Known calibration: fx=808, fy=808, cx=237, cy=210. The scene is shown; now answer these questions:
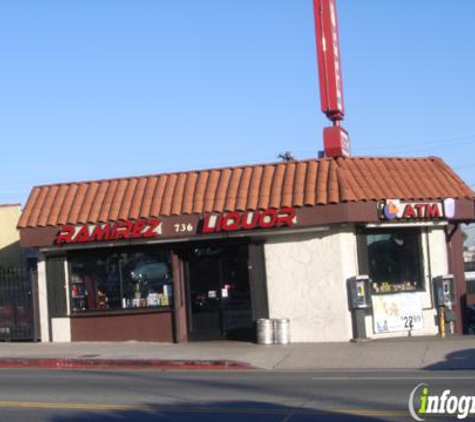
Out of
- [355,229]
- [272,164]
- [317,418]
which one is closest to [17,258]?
[272,164]

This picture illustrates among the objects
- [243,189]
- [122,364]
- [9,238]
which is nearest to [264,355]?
[122,364]

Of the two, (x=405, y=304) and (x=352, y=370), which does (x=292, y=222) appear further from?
(x=352, y=370)

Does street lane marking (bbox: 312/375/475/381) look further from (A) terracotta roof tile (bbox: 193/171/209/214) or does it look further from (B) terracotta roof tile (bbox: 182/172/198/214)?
(B) terracotta roof tile (bbox: 182/172/198/214)

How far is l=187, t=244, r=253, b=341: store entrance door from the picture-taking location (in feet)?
68.3

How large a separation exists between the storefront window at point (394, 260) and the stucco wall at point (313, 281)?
28.3 inches

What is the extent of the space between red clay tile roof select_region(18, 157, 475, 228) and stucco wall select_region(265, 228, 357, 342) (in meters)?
1.10

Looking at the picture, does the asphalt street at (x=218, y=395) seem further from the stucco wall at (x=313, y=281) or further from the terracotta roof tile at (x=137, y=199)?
the terracotta roof tile at (x=137, y=199)

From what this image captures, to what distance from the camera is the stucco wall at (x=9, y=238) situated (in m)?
28.4

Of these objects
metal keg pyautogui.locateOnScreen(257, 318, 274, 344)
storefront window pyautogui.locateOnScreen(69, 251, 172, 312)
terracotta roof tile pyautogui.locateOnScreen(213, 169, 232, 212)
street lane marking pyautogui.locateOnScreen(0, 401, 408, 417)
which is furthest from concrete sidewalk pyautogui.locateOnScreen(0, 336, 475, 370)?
street lane marking pyautogui.locateOnScreen(0, 401, 408, 417)

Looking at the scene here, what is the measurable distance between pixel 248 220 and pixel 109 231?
3.71m

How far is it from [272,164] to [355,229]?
8.89 ft

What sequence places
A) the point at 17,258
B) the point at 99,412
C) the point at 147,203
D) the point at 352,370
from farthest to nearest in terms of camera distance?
1. the point at 17,258
2. the point at 147,203
3. the point at 352,370
4. the point at 99,412

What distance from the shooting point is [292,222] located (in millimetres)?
19438

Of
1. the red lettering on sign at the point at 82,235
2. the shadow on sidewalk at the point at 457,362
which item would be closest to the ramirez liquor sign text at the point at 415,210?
the shadow on sidewalk at the point at 457,362
